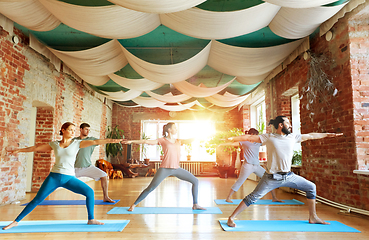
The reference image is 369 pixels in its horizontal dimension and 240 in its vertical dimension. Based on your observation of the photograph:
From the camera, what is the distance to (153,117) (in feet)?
38.0

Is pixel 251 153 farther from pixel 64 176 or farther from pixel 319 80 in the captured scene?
pixel 64 176

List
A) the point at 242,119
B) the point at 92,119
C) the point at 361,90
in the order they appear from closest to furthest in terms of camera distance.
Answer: the point at 361,90 → the point at 92,119 → the point at 242,119

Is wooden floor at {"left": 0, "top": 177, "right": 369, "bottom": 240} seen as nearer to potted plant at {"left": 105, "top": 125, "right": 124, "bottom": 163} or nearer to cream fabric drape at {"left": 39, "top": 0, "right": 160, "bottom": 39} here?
cream fabric drape at {"left": 39, "top": 0, "right": 160, "bottom": 39}

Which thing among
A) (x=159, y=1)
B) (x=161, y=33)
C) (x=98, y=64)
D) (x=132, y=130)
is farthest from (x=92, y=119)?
(x=159, y=1)

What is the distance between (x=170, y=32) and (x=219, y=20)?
4.93ft

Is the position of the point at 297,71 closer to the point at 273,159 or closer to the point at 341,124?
the point at 341,124

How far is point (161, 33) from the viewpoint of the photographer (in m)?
4.86

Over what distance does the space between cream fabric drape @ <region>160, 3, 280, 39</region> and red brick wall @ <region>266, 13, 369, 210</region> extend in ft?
4.28

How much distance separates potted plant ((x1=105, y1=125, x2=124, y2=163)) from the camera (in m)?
10.7

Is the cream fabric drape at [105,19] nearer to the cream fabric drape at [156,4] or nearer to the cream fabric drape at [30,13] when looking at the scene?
the cream fabric drape at [30,13]

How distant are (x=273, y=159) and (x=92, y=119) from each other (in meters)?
7.22

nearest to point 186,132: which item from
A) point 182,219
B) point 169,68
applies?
point 169,68

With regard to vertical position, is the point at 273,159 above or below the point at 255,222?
above

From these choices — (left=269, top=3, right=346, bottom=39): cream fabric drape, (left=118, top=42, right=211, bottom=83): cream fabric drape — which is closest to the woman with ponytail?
(left=118, top=42, right=211, bottom=83): cream fabric drape
